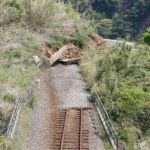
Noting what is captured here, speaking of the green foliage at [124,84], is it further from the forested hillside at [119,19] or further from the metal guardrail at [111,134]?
the forested hillside at [119,19]

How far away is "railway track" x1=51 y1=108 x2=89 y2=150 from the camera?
10289 millimetres

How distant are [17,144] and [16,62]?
9.59 metres

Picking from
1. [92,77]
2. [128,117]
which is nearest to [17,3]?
[92,77]

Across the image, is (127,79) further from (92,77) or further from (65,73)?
(65,73)

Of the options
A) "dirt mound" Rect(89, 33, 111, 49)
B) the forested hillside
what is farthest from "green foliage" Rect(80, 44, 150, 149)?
the forested hillside

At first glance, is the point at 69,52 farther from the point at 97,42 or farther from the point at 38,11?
the point at 97,42

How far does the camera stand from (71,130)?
37.6 feet

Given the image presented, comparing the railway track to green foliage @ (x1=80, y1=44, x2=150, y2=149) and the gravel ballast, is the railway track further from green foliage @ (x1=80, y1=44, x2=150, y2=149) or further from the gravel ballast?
green foliage @ (x1=80, y1=44, x2=150, y2=149)

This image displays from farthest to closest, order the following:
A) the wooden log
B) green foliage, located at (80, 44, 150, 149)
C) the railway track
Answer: the wooden log → green foliage, located at (80, 44, 150, 149) → the railway track

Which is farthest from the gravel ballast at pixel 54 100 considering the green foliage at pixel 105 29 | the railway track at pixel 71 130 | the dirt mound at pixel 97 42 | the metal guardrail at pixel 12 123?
the green foliage at pixel 105 29

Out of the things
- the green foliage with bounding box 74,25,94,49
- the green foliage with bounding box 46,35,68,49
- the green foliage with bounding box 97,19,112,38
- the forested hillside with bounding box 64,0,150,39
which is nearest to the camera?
the green foliage with bounding box 46,35,68,49

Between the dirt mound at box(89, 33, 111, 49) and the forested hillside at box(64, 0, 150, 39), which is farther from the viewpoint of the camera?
the forested hillside at box(64, 0, 150, 39)

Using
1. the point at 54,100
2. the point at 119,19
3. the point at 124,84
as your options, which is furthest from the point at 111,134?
the point at 119,19

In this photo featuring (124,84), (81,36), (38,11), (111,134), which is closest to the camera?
(111,134)
